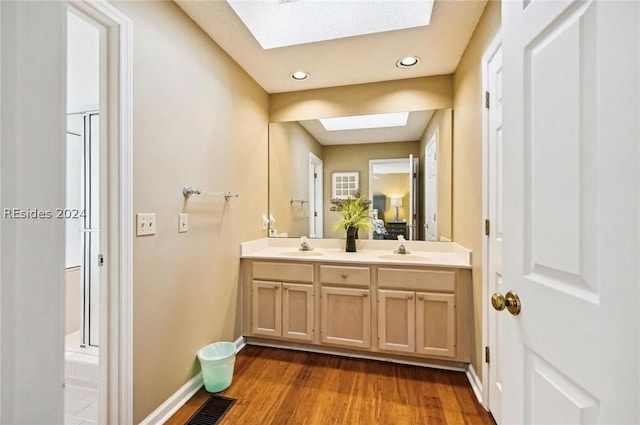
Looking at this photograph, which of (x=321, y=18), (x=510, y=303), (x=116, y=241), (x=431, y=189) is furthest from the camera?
(x=431, y=189)

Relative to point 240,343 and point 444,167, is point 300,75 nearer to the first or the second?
point 444,167

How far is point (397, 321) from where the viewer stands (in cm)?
217

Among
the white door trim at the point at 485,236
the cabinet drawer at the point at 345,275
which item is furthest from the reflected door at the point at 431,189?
the white door trim at the point at 485,236

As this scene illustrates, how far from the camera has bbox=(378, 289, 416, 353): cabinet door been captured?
2133mm

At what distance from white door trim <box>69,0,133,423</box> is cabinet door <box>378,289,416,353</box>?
5.27 ft

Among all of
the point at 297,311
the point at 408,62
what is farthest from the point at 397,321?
the point at 408,62

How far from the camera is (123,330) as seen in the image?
1371 millimetres

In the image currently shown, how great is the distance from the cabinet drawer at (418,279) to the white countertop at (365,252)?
60mm

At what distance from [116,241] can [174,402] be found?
1.01m

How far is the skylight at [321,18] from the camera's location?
1.82 metres

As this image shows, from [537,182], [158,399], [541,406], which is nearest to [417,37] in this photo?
[537,182]

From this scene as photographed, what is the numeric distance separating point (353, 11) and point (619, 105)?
5.80 ft

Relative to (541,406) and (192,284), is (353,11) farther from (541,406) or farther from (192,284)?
(541,406)

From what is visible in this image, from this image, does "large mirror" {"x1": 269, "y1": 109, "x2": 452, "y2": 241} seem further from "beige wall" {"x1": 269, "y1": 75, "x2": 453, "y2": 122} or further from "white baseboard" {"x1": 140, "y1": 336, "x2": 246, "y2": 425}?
"white baseboard" {"x1": 140, "y1": 336, "x2": 246, "y2": 425}
